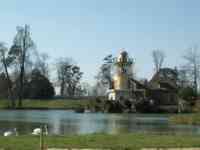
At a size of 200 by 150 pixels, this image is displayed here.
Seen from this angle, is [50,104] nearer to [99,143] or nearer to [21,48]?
[21,48]

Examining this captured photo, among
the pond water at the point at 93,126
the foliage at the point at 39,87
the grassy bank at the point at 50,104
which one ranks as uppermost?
the foliage at the point at 39,87

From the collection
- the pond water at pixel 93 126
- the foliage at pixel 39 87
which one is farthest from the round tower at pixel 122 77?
the pond water at pixel 93 126

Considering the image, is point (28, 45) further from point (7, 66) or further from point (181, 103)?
point (181, 103)

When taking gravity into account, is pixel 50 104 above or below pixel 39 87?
below

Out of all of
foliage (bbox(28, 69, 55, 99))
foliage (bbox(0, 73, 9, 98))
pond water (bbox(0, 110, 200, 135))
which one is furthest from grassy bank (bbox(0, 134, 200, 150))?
foliage (bbox(28, 69, 55, 99))

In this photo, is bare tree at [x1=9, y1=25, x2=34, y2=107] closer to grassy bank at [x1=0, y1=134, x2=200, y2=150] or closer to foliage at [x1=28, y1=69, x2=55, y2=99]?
Answer: foliage at [x1=28, y1=69, x2=55, y2=99]

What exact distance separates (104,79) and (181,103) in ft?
93.6

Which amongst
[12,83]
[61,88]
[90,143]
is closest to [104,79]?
[61,88]

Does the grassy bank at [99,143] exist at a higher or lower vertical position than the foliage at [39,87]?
lower

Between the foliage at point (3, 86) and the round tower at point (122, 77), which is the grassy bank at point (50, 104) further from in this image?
the round tower at point (122, 77)

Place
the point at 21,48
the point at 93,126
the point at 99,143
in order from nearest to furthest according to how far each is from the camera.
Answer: the point at 99,143 → the point at 93,126 → the point at 21,48

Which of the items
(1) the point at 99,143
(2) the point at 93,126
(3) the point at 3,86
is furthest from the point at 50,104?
(1) the point at 99,143

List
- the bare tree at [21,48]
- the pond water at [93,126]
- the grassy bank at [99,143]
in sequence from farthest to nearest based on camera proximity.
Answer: the bare tree at [21,48] → the pond water at [93,126] → the grassy bank at [99,143]

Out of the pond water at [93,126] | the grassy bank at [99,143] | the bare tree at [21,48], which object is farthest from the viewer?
the bare tree at [21,48]
